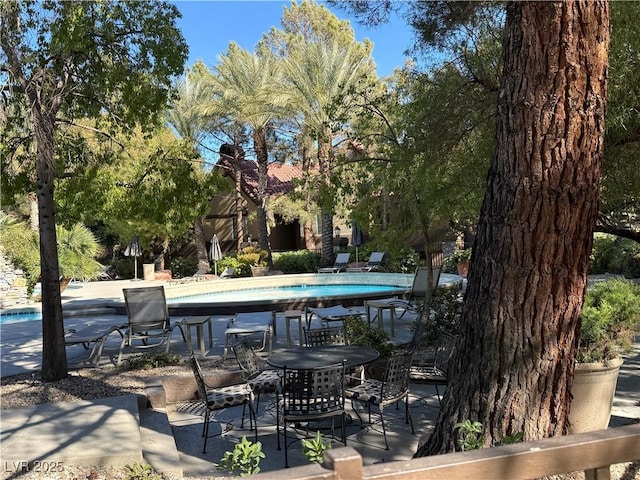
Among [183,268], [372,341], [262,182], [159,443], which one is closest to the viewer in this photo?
[159,443]

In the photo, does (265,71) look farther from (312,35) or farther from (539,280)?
(539,280)

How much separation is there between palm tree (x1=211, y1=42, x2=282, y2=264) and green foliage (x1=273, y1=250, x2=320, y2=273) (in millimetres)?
1002

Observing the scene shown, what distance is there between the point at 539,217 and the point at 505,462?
1844 millimetres

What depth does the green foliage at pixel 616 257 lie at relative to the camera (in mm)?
17688

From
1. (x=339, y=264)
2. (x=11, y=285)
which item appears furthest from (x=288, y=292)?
(x=11, y=285)

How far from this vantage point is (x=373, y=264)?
22875 millimetres

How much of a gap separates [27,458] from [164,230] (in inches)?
854

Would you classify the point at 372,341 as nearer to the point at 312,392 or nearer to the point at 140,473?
the point at 312,392

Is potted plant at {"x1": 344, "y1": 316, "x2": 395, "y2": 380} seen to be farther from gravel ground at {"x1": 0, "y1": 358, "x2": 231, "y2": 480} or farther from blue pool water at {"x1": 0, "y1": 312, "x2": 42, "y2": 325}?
blue pool water at {"x1": 0, "y1": 312, "x2": 42, "y2": 325}

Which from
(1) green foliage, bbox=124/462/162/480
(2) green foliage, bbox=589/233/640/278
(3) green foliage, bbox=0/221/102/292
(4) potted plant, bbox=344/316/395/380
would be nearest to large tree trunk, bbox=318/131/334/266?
(4) potted plant, bbox=344/316/395/380

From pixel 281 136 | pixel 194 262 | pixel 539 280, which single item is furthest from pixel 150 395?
pixel 281 136

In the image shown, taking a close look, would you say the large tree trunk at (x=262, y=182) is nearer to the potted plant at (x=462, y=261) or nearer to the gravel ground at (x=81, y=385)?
the potted plant at (x=462, y=261)

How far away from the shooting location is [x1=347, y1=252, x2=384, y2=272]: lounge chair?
22094 millimetres

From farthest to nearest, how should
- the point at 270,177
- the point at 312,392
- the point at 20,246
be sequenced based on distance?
the point at 270,177, the point at 20,246, the point at 312,392
